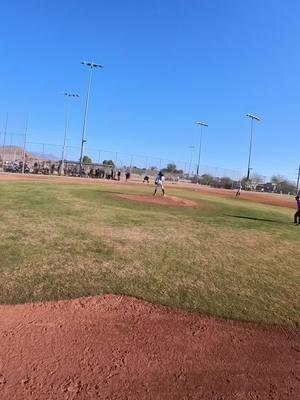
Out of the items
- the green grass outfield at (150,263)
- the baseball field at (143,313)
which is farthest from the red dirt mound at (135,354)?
the green grass outfield at (150,263)

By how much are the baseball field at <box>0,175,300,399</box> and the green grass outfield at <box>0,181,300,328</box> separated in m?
0.03

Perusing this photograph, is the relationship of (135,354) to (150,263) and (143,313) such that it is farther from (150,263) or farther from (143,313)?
(150,263)

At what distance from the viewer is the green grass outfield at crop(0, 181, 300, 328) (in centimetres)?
646

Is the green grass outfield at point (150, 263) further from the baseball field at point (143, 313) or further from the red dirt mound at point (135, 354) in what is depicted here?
the red dirt mound at point (135, 354)

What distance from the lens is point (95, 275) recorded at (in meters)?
7.02

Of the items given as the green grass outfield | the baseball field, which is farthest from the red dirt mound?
the green grass outfield

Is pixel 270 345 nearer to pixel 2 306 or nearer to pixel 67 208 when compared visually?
pixel 2 306

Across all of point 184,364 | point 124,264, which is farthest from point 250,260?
point 184,364

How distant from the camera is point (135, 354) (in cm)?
480

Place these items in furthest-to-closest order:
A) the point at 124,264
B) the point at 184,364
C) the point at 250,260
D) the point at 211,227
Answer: the point at 211,227 < the point at 250,260 < the point at 124,264 < the point at 184,364

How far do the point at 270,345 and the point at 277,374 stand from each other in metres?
0.75

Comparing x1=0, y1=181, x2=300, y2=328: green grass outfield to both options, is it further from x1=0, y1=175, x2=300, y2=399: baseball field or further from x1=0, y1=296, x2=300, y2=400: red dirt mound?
x1=0, y1=296, x2=300, y2=400: red dirt mound

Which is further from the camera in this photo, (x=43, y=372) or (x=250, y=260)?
(x=250, y=260)

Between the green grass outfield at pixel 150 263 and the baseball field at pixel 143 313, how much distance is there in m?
0.03
